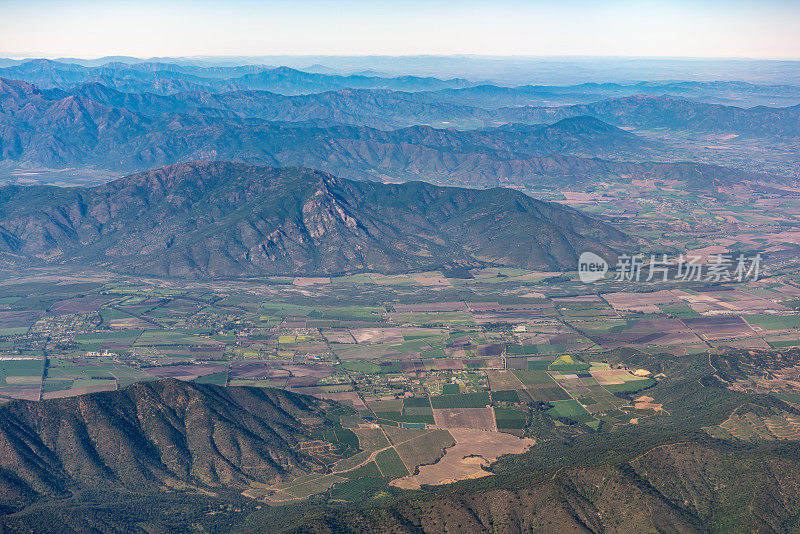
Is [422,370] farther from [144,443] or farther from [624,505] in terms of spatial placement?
[624,505]

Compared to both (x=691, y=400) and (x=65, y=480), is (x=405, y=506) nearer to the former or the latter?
(x=65, y=480)

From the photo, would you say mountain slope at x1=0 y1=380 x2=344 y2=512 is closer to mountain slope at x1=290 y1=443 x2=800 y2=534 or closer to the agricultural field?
the agricultural field

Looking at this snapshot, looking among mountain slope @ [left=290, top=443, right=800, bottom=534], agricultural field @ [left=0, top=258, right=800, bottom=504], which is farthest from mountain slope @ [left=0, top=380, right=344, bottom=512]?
mountain slope @ [left=290, top=443, right=800, bottom=534]

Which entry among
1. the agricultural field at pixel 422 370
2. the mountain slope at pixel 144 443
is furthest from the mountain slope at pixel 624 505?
the mountain slope at pixel 144 443

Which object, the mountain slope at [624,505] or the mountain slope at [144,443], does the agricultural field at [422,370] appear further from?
the mountain slope at [624,505]

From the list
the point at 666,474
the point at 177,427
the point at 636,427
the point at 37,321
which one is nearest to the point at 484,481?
the point at 666,474

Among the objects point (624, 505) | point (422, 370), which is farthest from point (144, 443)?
point (624, 505)

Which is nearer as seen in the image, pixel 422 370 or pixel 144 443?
pixel 144 443

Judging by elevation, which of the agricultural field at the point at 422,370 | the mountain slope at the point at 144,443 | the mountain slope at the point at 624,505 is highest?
Answer: the mountain slope at the point at 624,505

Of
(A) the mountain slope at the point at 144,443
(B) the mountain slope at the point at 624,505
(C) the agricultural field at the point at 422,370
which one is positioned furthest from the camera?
(C) the agricultural field at the point at 422,370
